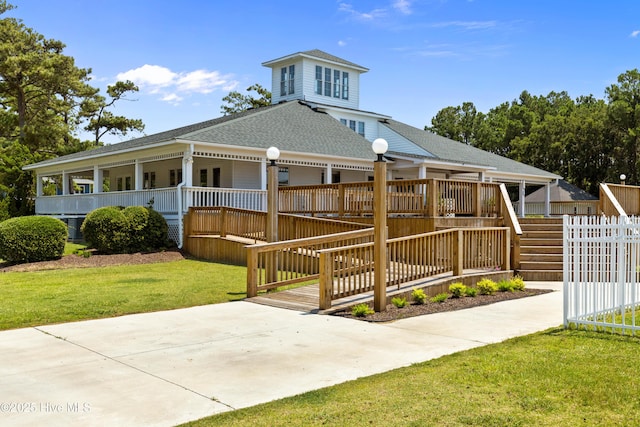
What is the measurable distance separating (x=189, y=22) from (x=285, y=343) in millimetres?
20860

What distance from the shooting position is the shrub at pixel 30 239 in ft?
53.1

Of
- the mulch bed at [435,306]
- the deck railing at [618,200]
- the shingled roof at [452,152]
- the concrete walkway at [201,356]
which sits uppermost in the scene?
the shingled roof at [452,152]

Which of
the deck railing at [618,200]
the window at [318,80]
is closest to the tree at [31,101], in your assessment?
the window at [318,80]

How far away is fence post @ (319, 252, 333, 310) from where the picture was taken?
9.47 meters

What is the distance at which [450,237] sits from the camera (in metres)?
12.2

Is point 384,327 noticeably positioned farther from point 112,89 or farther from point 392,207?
point 112,89

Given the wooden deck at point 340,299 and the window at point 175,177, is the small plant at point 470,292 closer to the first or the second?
the wooden deck at point 340,299

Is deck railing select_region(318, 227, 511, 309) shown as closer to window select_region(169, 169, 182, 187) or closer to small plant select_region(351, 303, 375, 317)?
small plant select_region(351, 303, 375, 317)

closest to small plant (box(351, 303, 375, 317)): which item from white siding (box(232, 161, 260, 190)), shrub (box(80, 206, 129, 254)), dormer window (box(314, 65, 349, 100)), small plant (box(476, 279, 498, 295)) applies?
small plant (box(476, 279, 498, 295))

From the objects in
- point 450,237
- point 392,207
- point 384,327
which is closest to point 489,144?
point 392,207

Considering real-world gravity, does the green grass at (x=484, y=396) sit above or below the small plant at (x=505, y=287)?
above

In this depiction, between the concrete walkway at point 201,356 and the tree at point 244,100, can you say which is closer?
the concrete walkway at point 201,356

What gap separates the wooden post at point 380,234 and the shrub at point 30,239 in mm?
11571

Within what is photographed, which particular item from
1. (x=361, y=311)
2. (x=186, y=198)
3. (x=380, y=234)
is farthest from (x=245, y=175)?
(x=361, y=311)
